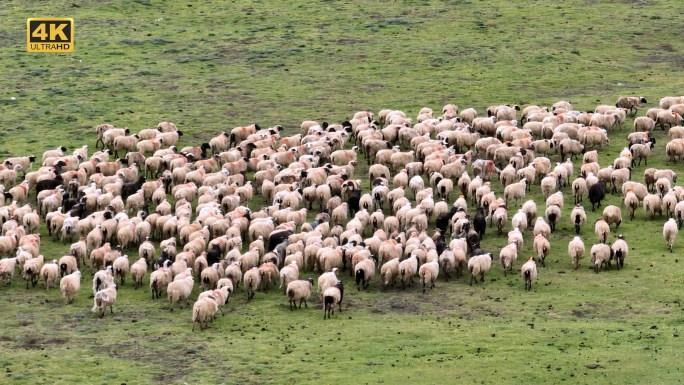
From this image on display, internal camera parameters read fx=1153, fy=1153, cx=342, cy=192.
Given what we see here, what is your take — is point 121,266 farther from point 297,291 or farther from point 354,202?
point 354,202

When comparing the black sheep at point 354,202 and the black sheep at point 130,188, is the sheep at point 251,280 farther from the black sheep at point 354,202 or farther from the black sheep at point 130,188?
the black sheep at point 130,188

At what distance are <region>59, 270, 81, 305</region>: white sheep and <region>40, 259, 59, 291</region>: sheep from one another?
0.65 m

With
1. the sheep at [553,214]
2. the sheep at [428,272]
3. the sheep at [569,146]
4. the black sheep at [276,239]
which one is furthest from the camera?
the sheep at [569,146]

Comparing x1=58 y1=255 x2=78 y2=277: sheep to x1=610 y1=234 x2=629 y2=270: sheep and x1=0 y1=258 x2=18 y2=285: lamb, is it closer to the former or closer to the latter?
x1=0 y1=258 x2=18 y2=285: lamb

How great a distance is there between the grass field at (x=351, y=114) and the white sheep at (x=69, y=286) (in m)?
0.51

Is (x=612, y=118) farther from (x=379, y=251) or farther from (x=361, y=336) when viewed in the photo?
(x=361, y=336)

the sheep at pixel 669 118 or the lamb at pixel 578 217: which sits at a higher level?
the sheep at pixel 669 118

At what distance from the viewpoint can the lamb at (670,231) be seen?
29.4m

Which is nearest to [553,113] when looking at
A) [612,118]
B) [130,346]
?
[612,118]

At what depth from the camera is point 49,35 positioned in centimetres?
5953

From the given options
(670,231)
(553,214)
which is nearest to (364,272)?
(553,214)

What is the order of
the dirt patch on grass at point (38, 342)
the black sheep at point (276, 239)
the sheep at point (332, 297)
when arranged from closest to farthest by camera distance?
the dirt patch on grass at point (38, 342), the sheep at point (332, 297), the black sheep at point (276, 239)

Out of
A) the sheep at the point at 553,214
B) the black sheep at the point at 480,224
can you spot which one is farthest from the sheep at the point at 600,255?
the black sheep at the point at 480,224

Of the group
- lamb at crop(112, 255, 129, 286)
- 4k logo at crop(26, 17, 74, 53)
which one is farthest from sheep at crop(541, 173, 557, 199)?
4k logo at crop(26, 17, 74, 53)
